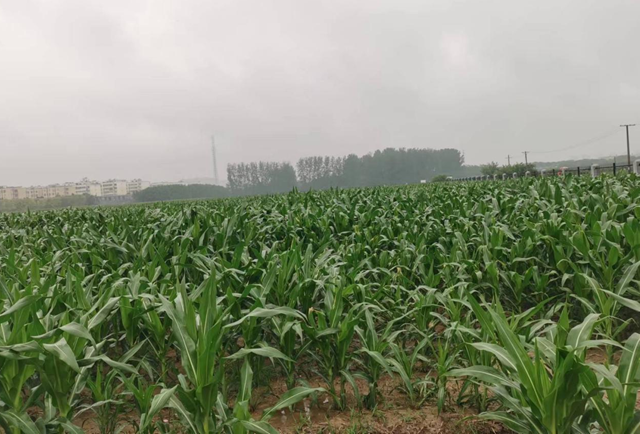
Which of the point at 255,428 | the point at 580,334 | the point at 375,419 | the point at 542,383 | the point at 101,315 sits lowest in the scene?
the point at 375,419

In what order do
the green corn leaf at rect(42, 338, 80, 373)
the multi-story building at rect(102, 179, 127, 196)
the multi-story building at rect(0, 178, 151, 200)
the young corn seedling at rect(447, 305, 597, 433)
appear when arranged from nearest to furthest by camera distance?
the young corn seedling at rect(447, 305, 597, 433), the green corn leaf at rect(42, 338, 80, 373), the multi-story building at rect(0, 178, 151, 200), the multi-story building at rect(102, 179, 127, 196)

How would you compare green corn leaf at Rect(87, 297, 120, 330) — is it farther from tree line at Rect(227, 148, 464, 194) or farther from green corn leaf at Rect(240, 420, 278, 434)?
tree line at Rect(227, 148, 464, 194)

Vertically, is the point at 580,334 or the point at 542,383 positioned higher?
the point at 580,334

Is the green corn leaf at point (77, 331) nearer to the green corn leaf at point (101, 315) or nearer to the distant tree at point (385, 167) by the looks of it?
the green corn leaf at point (101, 315)

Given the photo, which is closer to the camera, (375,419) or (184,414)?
(184,414)

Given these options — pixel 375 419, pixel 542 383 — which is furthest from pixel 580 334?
pixel 375 419

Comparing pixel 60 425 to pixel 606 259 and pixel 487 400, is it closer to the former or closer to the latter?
pixel 487 400

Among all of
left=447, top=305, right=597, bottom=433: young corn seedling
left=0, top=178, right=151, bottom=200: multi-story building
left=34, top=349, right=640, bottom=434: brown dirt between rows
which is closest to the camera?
left=447, top=305, right=597, bottom=433: young corn seedling

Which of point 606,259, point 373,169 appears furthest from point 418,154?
point 606,259

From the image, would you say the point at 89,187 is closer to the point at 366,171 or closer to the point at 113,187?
the point at 113,187

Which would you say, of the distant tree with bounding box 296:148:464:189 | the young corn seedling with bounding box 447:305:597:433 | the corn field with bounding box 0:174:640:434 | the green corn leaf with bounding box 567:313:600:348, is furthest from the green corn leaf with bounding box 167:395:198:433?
the distant tree with bounding box 296:148:464:189

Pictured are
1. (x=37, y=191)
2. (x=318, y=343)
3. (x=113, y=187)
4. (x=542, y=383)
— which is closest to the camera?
(x=542, y=383)

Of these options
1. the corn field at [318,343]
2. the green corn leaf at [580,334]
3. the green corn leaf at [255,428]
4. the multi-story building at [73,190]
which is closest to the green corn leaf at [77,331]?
the corn field at [318,343]

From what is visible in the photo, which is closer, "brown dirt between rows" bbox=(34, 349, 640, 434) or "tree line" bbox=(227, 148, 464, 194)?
"brown dirt between rows" bbox=(34, 349, 640, 434)
